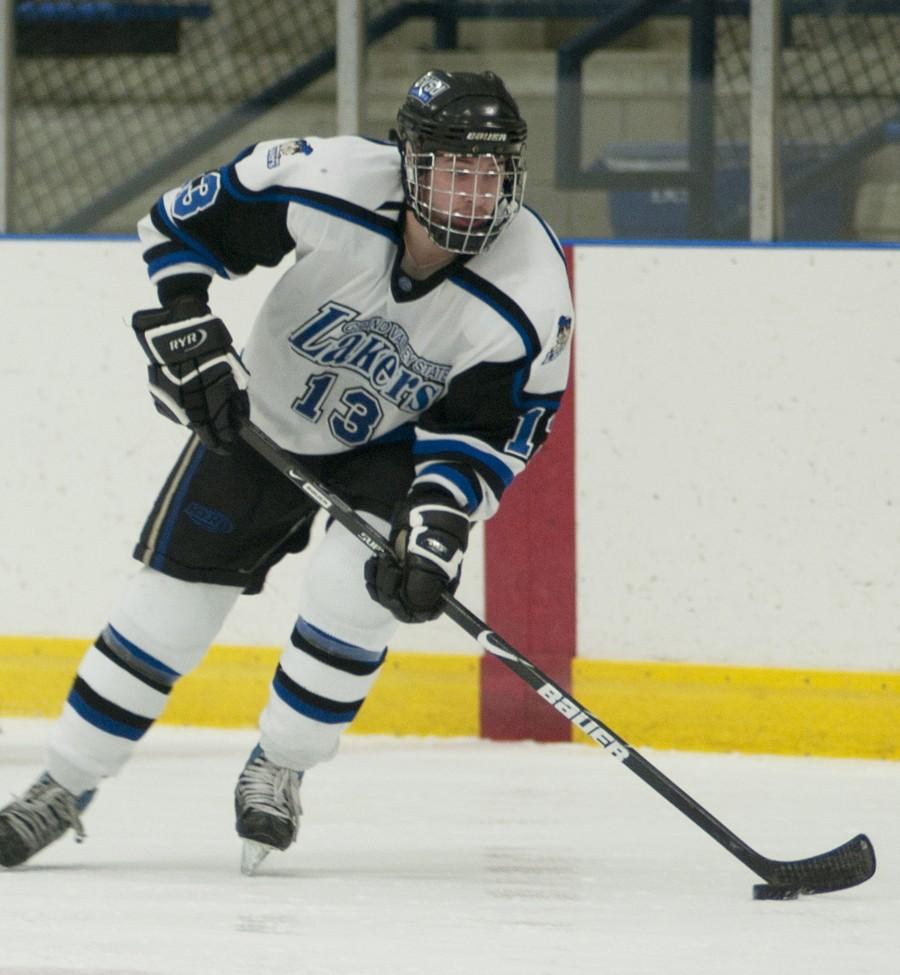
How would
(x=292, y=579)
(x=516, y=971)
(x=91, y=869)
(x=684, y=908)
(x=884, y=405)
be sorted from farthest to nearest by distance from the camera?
(x=292, y=579) < (x=884, y=405) < (x=91, y=869) < (x=684, y=908) < (x=516, y=971)

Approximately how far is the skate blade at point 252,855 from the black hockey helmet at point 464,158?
0.84 metres

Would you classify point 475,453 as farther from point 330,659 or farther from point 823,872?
point 823,872

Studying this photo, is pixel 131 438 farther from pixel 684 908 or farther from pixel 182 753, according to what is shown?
pixel 684 908

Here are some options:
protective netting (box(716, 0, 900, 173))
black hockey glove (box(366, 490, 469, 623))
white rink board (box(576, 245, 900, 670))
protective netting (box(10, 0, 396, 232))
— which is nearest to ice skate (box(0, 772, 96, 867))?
black hockey glove (box(366, 490, 469, 623))

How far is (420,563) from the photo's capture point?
2.78 metres

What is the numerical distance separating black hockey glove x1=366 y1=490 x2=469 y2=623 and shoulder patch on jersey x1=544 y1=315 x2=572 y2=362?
0.79 ft

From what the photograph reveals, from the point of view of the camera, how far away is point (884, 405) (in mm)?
3998

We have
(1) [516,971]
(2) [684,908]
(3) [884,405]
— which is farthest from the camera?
(3) [884,405]

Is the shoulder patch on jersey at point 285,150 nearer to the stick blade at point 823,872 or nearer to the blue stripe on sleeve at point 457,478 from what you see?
the blue stripe on sleeve at point 457,478

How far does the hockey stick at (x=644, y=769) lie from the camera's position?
9.20 feet

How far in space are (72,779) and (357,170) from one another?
3.01ft

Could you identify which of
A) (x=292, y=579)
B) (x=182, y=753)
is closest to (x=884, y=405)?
(x=292, y=579)

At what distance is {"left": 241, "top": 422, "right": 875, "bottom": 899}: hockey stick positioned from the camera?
280cm

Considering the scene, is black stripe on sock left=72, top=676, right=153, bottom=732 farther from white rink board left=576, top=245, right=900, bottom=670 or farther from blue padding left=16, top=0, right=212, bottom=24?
blue padding left=16, top=0, right=212, bottom=24
